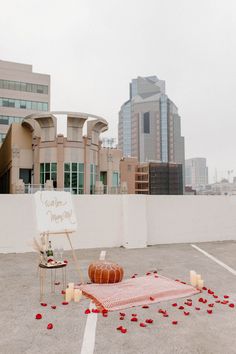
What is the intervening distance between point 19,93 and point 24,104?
2.67 m

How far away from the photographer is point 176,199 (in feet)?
45.5

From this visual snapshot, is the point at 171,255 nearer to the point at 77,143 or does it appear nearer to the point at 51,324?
the point at 51,324

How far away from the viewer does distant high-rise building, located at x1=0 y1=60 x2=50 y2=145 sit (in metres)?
60.2

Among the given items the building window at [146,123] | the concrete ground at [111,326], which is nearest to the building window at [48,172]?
the concrete ground at [111,326]

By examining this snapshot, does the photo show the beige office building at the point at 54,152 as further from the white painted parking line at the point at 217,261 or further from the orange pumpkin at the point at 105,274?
the orange pumpkin at the point at 105,274

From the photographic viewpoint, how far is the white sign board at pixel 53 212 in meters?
6.77

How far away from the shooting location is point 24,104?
61750 millimetres

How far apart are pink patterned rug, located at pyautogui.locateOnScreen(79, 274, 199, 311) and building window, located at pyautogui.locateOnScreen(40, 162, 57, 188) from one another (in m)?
26.4

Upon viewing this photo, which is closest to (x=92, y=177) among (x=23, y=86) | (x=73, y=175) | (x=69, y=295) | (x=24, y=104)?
(x=73, y=175)

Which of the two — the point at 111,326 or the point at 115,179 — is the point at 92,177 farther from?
the point at 111,326

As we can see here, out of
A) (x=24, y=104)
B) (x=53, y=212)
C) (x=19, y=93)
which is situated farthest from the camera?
(x=19, y=93)

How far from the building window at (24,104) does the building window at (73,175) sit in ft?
112

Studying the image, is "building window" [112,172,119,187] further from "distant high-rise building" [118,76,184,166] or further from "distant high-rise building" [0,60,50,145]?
"distant high-rise building" [118,76,184,166]

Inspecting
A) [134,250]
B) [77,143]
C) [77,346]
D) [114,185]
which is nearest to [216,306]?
[77,346]
